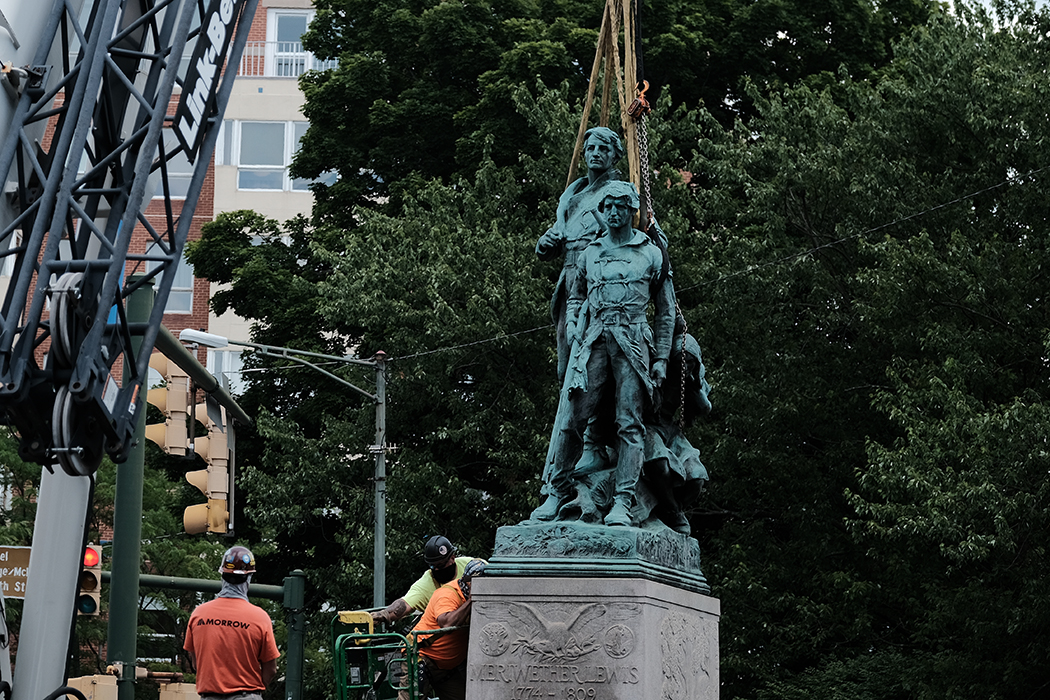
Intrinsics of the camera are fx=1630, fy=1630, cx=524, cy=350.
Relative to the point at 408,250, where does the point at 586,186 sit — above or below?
below

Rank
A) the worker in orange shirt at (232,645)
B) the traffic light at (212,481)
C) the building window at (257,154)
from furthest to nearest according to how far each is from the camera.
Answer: the building window at (257,154), the traffic light at (212,481), the worker in orange shirt at (232,645)

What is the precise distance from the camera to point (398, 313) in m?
26.7

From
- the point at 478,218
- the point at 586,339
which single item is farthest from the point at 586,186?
the point at 478,218

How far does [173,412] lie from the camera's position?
49.3 ft

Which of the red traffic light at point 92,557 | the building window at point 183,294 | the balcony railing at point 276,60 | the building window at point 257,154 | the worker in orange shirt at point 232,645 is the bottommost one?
the worker in orange shirt at point 232,645

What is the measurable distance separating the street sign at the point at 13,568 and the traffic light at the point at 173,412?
189 centimetres

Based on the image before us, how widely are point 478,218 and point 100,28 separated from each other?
50.4 feet

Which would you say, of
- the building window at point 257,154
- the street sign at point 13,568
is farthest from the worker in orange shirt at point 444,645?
the building window at point 257,154

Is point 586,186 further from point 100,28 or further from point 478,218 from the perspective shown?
point 478,218

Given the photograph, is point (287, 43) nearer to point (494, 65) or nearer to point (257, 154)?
point (257, 154)

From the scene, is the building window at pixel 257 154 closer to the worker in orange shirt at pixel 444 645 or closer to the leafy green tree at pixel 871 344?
the leafy green tree at pixel 871 344

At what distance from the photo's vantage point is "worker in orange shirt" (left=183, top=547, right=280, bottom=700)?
10320 mm

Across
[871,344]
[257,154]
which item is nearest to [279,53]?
[257,154]

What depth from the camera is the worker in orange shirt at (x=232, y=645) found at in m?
10.3
